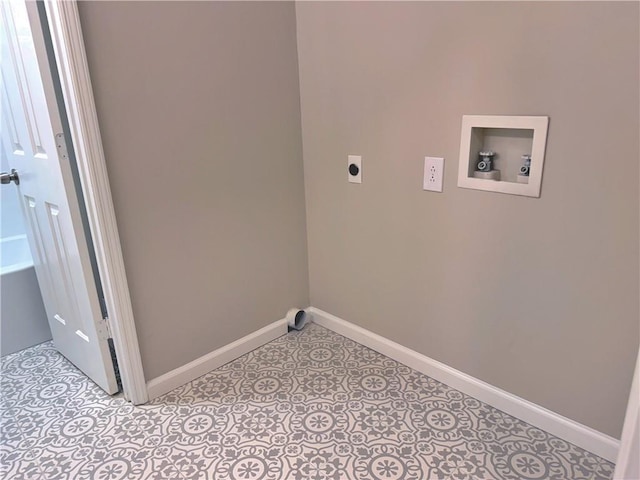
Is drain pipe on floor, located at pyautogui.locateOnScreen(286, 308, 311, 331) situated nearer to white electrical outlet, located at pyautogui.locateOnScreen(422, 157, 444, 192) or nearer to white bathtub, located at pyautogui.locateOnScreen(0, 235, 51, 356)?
white electrical outlet, located at pyautogui.locateOnScreen(422, 157, 444, 192)

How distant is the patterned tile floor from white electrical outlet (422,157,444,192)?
0.85 metres

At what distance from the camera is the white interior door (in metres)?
1.53

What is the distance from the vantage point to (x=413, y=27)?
5.31 feet

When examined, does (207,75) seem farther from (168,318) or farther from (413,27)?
(168,318)

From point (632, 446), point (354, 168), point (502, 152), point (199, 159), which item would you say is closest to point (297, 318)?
point (354, 168)

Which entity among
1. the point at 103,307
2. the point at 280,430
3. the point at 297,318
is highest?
the point at 103,307

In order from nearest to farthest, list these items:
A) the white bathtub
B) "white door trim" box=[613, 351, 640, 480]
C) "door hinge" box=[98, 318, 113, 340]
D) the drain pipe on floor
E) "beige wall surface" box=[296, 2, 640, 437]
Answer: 1. "white door trim" box=[613, 351, 640, 480]
2. "beige wall surface" box=[296, 2, 640, 437]
3. "door hinge" box=[98, 318, 113, 340]
4. the white bathtub
5. the drain pipe on floor

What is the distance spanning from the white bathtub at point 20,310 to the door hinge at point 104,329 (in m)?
0.75

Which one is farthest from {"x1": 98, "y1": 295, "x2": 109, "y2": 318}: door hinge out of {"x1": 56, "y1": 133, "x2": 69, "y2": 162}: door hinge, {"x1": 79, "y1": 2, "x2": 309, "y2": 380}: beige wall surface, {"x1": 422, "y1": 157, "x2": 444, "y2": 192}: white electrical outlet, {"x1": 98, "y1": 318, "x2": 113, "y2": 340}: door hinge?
{"x1": 422, "y1": 157, "x2": 444, "y2": 192}: white electrical outlet

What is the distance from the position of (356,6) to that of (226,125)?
707 millimetres

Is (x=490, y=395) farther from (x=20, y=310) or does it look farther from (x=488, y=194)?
(x=20, y=310)

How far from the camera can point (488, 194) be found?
5.16 feet

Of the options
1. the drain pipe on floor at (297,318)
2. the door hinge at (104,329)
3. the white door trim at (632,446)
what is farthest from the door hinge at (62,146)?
the white door trim at (632,446)

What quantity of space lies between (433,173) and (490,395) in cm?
91
